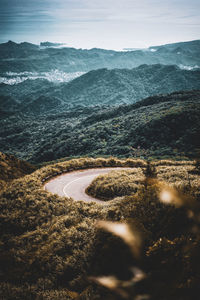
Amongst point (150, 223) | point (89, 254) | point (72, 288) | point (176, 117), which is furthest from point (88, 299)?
point (176, 117)

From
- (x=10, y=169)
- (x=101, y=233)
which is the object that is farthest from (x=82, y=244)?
(x=10, y=169)

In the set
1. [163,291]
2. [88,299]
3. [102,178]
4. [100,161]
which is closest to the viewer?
[163,291]

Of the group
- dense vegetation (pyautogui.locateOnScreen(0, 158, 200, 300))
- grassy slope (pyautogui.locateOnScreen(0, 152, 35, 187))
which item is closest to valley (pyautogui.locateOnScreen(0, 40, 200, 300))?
dense vegetation (pyautogui.locateOnScreen(0, 158, 200, 300))

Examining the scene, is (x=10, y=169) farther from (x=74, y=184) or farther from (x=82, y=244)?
(x=82, y=244)

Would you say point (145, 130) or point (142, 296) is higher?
→ point (145, 130)

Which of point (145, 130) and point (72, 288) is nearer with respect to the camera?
point (72, 288)

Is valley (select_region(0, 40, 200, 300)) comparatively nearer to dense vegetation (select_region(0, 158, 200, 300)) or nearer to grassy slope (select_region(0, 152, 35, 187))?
dense vegetation (select_region(0, 158, 200, 300))

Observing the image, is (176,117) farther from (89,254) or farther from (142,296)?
(142,296)
